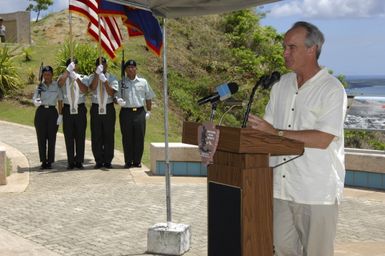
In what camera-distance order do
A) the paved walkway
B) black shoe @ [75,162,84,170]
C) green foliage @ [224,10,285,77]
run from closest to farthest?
the paved walkway, black shoe @ [75,162,84,170], green foliage @ [224,10,285,77]

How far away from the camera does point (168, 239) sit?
239 inches

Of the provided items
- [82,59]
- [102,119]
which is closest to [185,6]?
[102,119]

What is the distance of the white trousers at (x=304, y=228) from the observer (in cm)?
394

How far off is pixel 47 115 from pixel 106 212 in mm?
3658

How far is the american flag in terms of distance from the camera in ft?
35.4

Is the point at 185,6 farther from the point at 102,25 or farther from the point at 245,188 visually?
the point at 102,25

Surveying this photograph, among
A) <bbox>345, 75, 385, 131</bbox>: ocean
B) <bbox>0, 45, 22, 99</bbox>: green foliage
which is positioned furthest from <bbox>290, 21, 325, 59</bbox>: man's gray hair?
<bbox>0, 45, 22, 99</bbox>: green foliage

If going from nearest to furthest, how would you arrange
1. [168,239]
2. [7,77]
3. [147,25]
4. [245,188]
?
[245,188] < [168,239] < [147,25] < [7,77]

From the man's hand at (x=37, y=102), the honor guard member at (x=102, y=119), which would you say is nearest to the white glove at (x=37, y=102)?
the man's hand at (x=37, y=102)

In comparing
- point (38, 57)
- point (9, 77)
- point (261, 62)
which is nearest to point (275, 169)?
point (9, 77)

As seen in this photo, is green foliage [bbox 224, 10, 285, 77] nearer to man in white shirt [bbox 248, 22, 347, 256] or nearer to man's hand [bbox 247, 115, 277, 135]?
man in white shirt [bbox 248, 22, 347, 256]

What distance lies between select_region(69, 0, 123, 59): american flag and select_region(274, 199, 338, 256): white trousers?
287 inches

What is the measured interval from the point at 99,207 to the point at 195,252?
2500 mm

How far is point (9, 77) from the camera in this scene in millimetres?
21328
